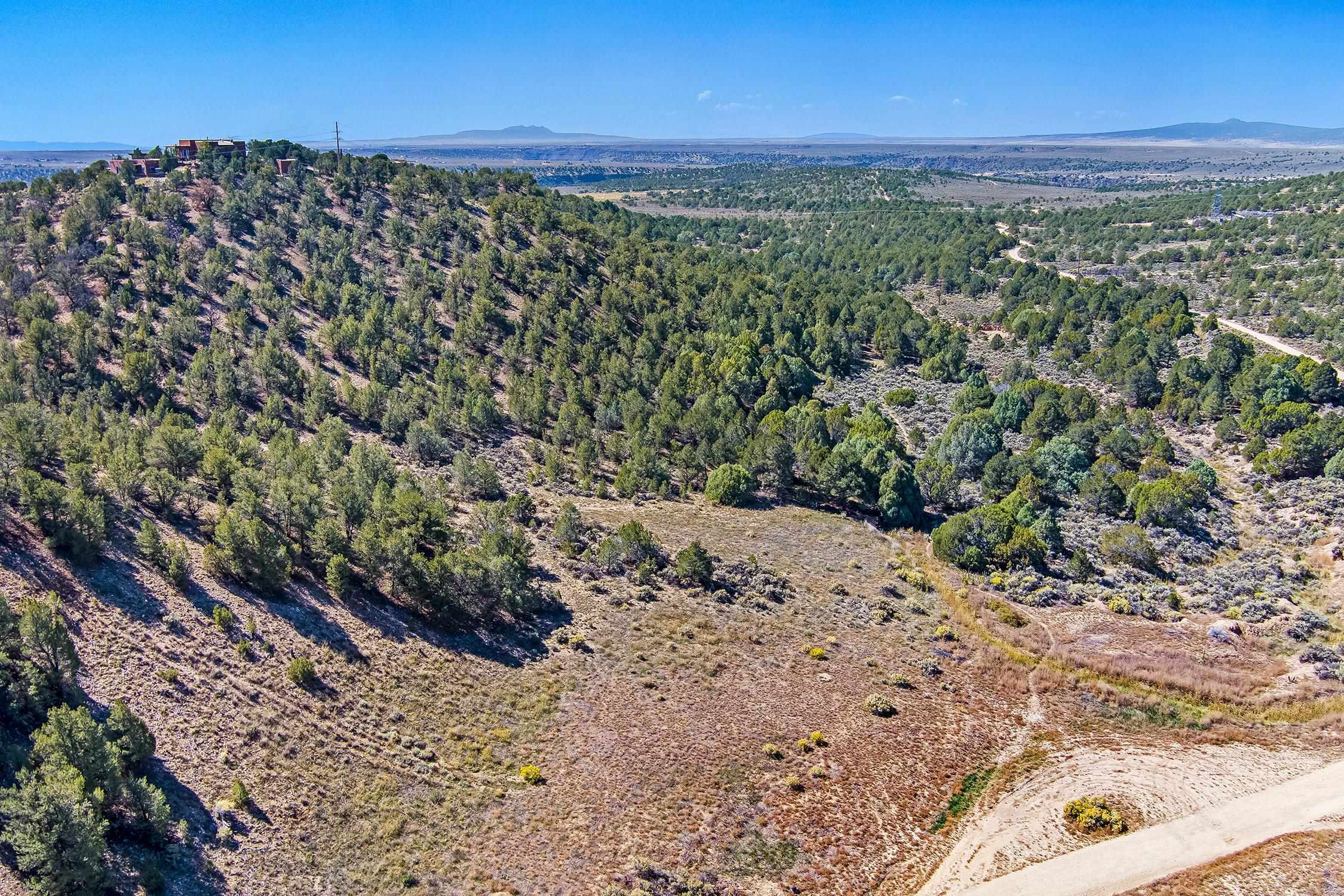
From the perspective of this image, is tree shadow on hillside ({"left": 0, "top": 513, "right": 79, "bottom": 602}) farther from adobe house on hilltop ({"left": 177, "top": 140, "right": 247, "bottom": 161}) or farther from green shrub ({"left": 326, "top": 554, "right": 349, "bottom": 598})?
adobe house on hilltop ({"left": 177, "top": 140, "right": 247, "bottom": 161})

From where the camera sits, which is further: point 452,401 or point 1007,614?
point 452,401

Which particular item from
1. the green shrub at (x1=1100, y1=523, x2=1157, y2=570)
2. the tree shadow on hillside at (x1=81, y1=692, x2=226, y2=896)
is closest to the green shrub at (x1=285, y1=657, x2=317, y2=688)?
the tree shadow on hillside at (x1=81, y1=692, x2=226, y2=896)

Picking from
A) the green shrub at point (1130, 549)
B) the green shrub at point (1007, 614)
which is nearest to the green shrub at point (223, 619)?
the green shrub at point (1007, 614)

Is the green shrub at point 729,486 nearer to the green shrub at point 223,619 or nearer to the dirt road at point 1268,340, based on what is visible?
the green shrub at point 223,619

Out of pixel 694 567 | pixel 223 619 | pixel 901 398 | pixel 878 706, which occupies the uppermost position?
pixel 901 398

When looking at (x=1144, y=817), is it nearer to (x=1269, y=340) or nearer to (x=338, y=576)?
(x=338, y=576)

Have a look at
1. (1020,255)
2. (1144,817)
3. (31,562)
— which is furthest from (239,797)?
(1020,255)
